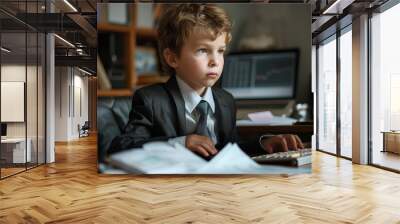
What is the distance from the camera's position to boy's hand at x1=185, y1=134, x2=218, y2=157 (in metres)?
5.83

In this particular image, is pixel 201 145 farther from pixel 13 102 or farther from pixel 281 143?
pixel 13 102

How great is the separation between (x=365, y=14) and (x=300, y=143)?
3.31 meters

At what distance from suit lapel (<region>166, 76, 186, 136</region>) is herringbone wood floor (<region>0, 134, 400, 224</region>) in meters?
0.81

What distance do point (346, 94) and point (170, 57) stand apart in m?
4.78

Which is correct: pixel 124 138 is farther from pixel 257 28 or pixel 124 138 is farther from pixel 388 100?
pixel 388 100

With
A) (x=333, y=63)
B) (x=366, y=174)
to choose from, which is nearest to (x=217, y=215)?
(x=366, y=174)

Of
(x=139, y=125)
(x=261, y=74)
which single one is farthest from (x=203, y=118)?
(x=261, y=74)

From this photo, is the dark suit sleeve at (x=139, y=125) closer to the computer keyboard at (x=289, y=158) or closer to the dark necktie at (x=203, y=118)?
the dark necktie at (x=203, y=118)

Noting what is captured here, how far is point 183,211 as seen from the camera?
13.9 ft

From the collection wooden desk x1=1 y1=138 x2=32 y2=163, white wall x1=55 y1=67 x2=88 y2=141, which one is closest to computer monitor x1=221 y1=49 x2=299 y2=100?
wooden desk x1=1 y1=138 x2=32 y2=163

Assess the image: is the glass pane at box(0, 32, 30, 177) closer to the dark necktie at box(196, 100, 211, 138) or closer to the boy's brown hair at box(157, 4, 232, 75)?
the boy's brown hair at box(157, 4, 232, 75)

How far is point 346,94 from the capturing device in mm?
8961

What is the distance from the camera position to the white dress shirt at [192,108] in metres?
5.83

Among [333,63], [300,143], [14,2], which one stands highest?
[14,2]
